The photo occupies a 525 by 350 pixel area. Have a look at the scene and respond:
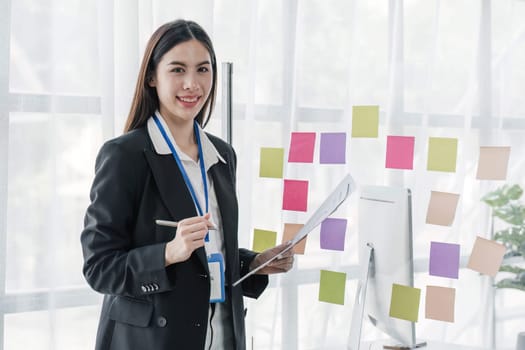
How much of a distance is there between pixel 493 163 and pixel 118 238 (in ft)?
4.04

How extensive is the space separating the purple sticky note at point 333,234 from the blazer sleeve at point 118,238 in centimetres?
96

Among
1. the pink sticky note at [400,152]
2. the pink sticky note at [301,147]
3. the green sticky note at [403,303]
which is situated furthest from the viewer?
Answer: the pink sticky note at [301,147]

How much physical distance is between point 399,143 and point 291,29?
2.13 feet

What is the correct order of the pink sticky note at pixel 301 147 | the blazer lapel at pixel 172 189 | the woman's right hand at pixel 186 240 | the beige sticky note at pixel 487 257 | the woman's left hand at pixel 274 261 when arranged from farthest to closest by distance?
1. the pink sticky note at pixel 301 147
2. the beige sticky note at pixel 487 257
3. the woman's left hand at pixel 274 261
4. the blazer lapel at pixel 172 189
5. the woman's right hand at pixel 186 240

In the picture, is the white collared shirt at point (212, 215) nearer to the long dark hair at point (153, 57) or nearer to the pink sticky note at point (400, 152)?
the long dark hair at point (153, 57)

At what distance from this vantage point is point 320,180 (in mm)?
2410

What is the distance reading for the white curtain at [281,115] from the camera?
189 centimetres

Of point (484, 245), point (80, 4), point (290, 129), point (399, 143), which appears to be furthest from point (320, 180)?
point (80, 4)

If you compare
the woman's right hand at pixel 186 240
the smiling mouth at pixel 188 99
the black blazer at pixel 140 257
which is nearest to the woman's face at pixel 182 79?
the smiling mouth at pixel 188 99

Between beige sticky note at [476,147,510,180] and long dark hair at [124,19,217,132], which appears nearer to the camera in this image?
long dark hair at [124,19,217,132]

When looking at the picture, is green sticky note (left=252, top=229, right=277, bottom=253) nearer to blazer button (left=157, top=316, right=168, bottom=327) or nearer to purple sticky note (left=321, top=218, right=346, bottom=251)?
purple sticky note (left=321, top=218, right=346, bottom=251)

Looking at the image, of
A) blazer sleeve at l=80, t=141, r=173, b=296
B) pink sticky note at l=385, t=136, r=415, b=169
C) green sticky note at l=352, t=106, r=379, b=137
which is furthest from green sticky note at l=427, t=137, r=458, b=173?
blazer sleeve at l=80, t=141, r=173, b=296

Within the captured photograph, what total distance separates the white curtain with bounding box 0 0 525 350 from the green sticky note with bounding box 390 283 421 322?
44 cm

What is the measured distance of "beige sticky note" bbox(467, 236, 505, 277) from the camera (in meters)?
1.87
